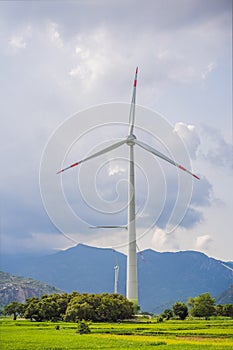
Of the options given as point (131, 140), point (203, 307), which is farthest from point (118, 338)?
point (131, 140)

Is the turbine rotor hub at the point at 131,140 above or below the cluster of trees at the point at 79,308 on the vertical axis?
above

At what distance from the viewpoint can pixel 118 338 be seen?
30.9 meters

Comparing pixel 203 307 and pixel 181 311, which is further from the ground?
pixel 203 307

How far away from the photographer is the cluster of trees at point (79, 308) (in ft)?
144

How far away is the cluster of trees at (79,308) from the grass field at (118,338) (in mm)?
5051

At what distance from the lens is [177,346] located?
27516 mm

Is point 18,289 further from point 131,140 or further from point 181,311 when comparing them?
point 131,140

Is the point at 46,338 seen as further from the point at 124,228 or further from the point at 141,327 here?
the point at 124,228

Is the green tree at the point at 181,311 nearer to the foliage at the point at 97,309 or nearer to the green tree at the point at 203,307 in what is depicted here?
the green tree at the point at 203,307

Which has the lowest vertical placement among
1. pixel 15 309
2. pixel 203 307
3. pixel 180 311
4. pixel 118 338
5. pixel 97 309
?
pixel 118 338

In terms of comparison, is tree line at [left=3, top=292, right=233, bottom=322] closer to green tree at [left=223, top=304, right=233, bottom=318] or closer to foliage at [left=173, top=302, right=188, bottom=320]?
foliage at [left=173, top=302, right=188, bottom=320]

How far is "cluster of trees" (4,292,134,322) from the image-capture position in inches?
1723

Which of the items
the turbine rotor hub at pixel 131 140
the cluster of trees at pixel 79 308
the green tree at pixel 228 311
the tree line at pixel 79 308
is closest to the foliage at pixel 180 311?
the green tree at pixel 228 311

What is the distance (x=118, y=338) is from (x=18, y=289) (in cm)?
11260
